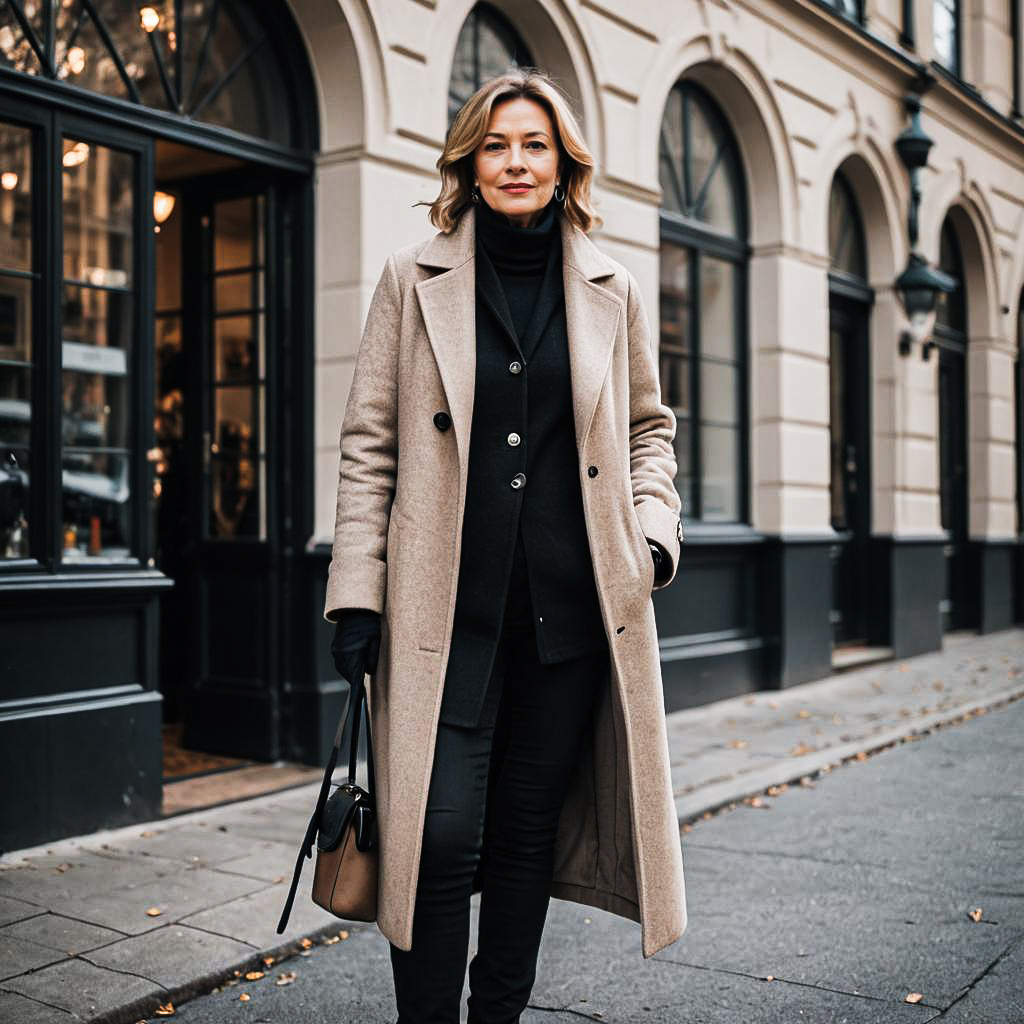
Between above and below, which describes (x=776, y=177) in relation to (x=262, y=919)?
above

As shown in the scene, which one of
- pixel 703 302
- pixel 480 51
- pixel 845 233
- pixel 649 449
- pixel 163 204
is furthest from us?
pixel 845 233

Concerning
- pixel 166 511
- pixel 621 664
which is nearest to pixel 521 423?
pixel 621 664

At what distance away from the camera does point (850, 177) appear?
11086mm

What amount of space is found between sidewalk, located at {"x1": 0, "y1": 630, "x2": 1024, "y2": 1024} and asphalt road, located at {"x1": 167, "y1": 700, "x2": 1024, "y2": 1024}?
0.12 metres

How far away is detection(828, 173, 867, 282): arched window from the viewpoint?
36.0 feet

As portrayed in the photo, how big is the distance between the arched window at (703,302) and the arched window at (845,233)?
1.58m

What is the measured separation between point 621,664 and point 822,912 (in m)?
2.06

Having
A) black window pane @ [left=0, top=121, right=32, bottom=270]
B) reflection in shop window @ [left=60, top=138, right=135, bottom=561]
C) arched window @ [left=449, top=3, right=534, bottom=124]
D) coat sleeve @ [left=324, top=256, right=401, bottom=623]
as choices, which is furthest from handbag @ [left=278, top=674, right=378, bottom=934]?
arched window @ [left=449, top=3, right=534, bottom=124]

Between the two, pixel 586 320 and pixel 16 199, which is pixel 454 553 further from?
pixel 16 199

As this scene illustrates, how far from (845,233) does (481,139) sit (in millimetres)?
9092

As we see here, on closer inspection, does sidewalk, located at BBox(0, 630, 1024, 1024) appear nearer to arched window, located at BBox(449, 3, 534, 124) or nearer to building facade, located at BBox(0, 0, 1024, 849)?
building facade, located at BBox(0, 0, 1024, 849)

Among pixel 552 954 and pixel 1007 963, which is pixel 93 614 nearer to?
pixel 552 954

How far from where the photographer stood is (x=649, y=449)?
2.97 metres

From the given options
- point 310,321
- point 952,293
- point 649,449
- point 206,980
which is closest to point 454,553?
point 649,449
